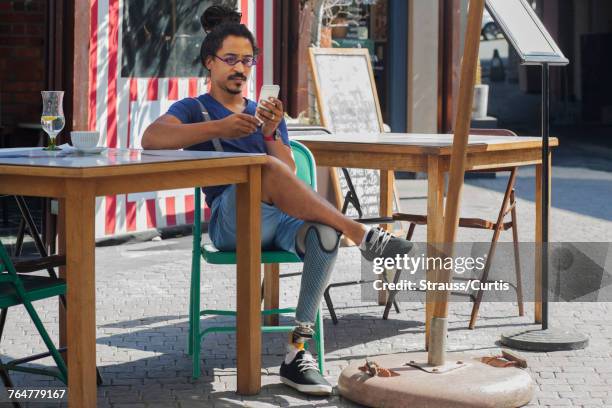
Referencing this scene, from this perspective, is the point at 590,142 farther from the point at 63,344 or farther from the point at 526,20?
the point at 63,344

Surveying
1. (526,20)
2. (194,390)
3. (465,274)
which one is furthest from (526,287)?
(194,390)

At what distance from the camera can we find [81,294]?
4.13 meters

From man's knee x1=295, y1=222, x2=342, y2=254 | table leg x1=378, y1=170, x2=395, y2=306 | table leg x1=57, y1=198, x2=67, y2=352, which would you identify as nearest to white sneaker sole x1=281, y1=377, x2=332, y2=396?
man's knee x1=295, y1=222, x2=342, y2=254

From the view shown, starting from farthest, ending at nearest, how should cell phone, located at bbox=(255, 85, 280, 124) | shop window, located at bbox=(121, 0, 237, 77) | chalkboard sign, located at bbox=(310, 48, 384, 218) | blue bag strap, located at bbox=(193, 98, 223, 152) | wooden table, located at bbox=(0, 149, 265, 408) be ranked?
shop window, located at bbox=(121, 0, 237, 77)
chalkboard sign, located at bbox=(310, 48, 384, 218)
blue bag strap, located at bbox=(193, 98, 223, 152)
cell phone, located at bbox=(255, 85, 280, 124)
wooden table, located at bbox=(0, 149, 265, 408)

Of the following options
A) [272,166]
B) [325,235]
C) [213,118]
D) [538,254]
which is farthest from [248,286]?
[538,254]

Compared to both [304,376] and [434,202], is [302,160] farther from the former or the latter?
[304,376]

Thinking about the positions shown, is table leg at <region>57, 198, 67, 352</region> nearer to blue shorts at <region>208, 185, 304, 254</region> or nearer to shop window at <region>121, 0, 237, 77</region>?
blue shorts at <region>208, 185, 304, 254</region>

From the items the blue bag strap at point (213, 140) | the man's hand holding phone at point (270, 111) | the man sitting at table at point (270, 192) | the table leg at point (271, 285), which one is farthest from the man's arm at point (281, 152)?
the table leg at point (271, 285)

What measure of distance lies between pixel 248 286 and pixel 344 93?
138 inches

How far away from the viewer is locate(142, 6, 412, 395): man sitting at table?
4.88 m

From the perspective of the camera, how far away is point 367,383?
4703 mm

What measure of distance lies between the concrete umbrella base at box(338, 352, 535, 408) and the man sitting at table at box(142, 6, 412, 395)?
0.18 meters

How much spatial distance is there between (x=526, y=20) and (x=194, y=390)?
97.6 inches

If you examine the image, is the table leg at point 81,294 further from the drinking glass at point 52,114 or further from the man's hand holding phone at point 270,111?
the man's hand holding phone at point 270,111
